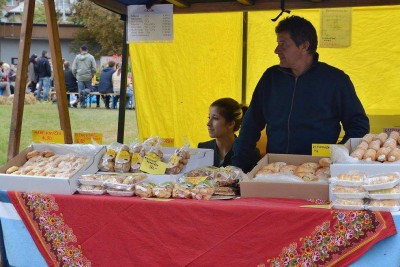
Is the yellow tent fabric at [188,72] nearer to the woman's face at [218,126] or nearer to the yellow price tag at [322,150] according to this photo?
the woman's face at [218,126]

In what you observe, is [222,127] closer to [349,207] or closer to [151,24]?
[151,24]

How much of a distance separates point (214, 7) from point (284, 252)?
7.56 feet

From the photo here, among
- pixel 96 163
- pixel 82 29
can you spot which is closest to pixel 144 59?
pixel 96 163

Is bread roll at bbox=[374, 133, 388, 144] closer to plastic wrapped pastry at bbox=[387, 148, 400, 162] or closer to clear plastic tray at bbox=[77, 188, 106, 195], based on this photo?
plastic wrapped pastry at bbox=[387, 148, 400, 162]

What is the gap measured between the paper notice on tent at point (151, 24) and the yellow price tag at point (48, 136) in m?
1.00

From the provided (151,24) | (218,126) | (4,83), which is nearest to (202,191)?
(218,126)

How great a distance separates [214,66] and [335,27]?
45.3 inches

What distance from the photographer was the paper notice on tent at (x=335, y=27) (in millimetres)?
4477

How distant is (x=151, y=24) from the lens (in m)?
3.57

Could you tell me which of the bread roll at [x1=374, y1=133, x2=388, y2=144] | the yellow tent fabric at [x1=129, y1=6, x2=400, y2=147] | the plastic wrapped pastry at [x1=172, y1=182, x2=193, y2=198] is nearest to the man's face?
the bread roll at [x1=374, y1=133, x2=388, y2=144]

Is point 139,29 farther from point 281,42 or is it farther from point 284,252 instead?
point 284,252

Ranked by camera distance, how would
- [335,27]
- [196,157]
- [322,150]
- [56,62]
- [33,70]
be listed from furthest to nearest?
[33,70], [335,27], [56,62], [196,157], [322,150]

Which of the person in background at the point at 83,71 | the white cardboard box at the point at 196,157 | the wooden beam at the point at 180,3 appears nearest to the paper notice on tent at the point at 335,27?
the wooden beam at the point at 180,3

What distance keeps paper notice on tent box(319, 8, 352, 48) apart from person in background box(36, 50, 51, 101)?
11.9 m
